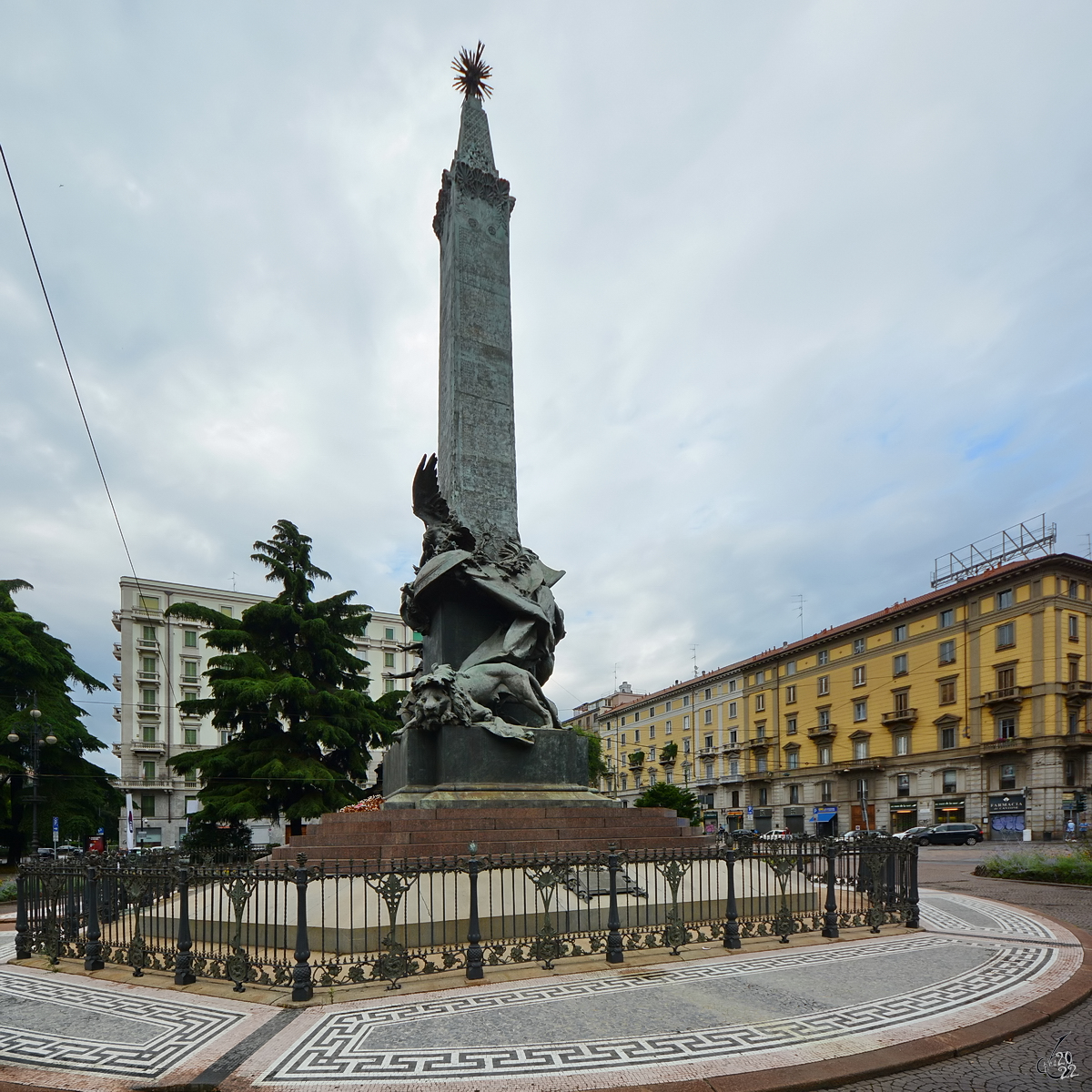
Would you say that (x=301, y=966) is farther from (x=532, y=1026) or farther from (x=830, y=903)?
(x=830, y=903)

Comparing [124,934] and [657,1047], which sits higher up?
[657,1047]

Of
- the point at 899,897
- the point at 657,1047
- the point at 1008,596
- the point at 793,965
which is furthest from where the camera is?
the point at 1008,596

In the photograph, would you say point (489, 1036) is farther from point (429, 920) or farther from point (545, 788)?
point (545, 788)

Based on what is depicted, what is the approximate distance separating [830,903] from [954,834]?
36809mm

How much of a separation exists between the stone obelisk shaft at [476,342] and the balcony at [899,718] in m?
44.6

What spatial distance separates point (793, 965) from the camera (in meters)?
8.94

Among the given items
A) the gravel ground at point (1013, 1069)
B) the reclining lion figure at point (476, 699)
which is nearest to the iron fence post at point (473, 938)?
the gravel ground at point (1013, 1069)

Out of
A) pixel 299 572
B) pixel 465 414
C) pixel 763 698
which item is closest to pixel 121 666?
pixel 299 572

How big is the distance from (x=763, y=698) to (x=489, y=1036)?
212 ft

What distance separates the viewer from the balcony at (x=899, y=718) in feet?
173

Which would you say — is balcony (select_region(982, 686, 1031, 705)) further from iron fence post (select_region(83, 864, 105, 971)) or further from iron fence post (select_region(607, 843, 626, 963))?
iron fence post (select_region(83, 864, 105, 971))

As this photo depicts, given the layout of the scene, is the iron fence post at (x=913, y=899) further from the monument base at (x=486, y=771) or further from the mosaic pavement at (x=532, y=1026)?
the monument base at (x=486, y=771)

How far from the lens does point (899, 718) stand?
175ft

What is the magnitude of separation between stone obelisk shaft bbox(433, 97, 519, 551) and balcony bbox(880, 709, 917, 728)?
146ft
